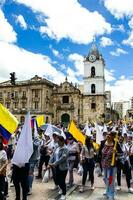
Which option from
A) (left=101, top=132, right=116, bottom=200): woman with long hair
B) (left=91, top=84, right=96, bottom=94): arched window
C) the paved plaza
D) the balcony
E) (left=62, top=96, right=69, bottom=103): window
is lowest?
the paved plaza

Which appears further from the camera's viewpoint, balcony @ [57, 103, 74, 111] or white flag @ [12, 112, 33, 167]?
balcony @ [57, 103, 74, 111]

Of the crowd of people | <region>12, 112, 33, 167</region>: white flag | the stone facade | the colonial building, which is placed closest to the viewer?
<region>12, 112, 33, 167</region>: white flag

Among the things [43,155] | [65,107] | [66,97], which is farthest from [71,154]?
[66,97]

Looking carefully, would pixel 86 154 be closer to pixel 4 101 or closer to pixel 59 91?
pixel 59 91

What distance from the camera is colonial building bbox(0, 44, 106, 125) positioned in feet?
216

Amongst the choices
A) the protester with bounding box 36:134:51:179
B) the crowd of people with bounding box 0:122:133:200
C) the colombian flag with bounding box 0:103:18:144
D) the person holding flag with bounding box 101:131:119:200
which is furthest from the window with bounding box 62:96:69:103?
the colombian flag with bounding box 0:103:18:144

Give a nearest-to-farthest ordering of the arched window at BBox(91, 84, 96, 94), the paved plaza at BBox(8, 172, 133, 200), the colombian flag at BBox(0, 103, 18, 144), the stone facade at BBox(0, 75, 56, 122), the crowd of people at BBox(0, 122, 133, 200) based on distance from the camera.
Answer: the crowd of people at BBox(0, 122, 133, 200) < the colombian flag at BBox(0, 103, 18, 144) < the paved plaza at BBox(8, 172, 133, 200) < the stone facade at BBox(0, 75, 56, 122) < the arched window at BBox(91, 84, 96, 94)

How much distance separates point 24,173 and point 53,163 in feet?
4.59

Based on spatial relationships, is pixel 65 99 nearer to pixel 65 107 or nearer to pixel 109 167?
pixel 65 107

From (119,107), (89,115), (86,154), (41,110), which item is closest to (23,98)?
(41,110)

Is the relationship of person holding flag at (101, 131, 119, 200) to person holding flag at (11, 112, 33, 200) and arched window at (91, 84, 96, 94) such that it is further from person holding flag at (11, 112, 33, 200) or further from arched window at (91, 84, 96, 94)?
arched window at (91, 84, 96, 94)

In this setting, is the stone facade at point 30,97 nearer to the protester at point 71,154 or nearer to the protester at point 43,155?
the protester at point 43,155

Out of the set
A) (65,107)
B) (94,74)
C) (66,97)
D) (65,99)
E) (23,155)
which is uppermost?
(94,74)

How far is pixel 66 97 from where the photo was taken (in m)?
67.4
